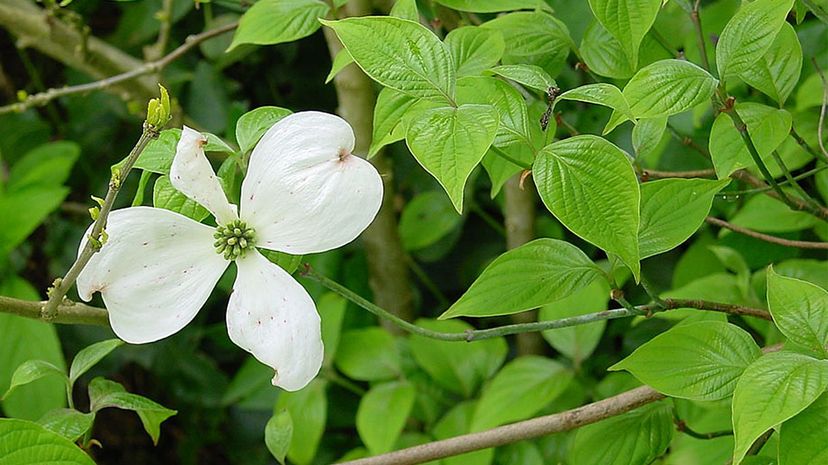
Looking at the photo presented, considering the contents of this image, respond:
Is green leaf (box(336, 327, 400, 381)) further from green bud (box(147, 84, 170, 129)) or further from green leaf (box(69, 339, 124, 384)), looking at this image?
green bud (box(147, 84, 170, 129))

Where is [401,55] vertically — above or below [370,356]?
above

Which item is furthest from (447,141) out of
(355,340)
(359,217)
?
(355,340)

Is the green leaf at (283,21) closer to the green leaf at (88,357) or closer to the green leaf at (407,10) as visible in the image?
the green leaf at (407,10)

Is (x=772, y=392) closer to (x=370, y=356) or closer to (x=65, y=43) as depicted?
(x=370, y=356)

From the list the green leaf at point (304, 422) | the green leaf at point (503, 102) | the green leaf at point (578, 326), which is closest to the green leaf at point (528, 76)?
the green leaf at point (503, 102)

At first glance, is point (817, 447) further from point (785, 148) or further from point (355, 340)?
point (355, 340)

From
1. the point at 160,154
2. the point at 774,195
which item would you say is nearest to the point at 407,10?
the point at 160,154

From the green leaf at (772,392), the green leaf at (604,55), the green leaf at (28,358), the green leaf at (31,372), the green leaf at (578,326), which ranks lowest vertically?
the green leaf at (28,358)
